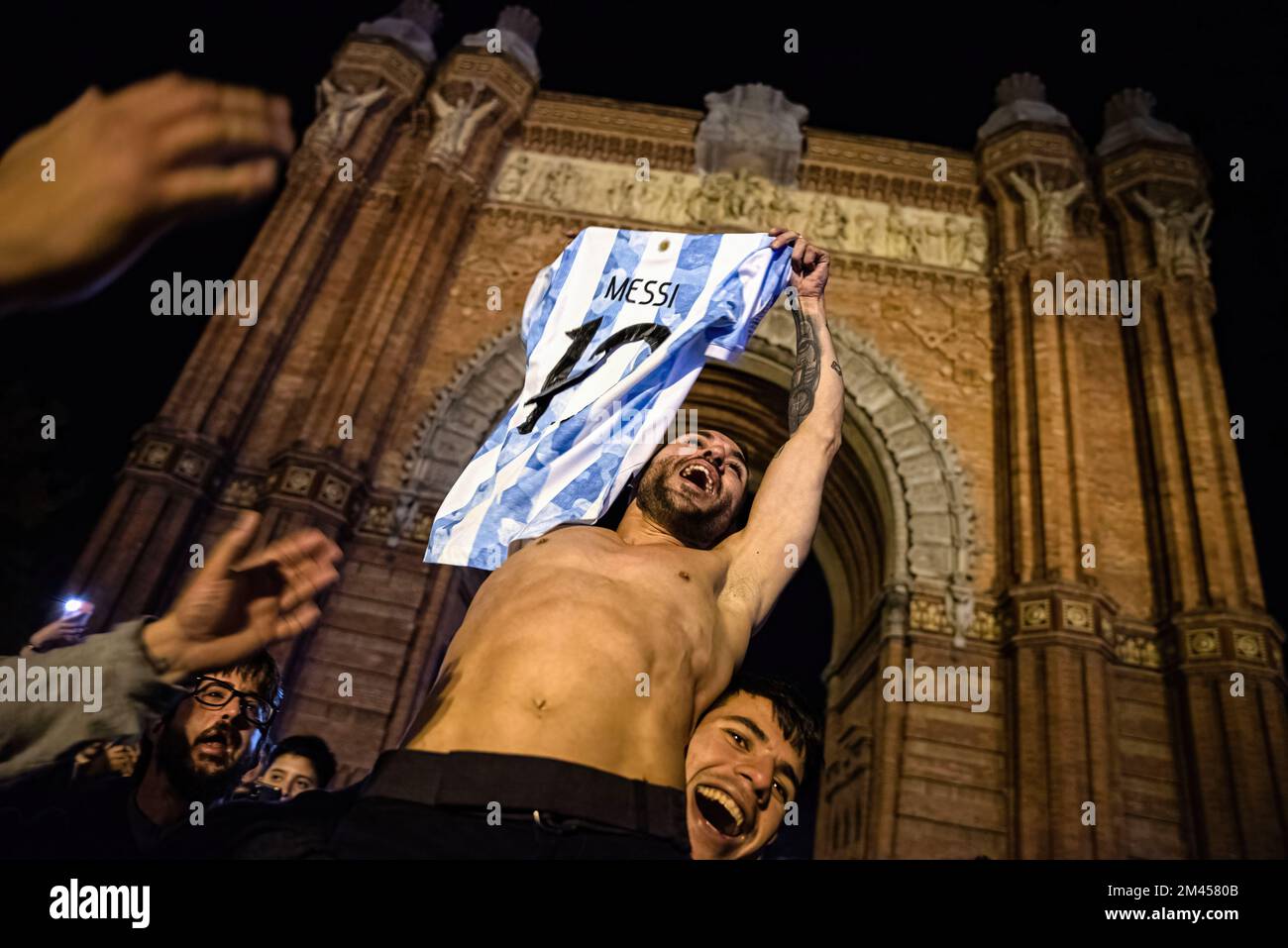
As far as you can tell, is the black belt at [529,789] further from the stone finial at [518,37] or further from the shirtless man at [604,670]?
the stone finial at [518,37]

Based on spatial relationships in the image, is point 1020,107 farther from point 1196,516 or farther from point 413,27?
point 413,27

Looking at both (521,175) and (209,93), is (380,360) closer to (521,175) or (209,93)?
(521,175)

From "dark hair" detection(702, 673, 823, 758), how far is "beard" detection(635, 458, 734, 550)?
0.48 metres

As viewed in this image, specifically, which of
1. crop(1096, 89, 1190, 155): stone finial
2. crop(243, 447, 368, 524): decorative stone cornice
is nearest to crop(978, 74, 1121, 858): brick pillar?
crop(1096, 89, 1190, 155): stone finial

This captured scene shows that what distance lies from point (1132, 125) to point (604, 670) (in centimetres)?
1514

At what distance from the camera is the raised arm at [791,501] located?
256 cm

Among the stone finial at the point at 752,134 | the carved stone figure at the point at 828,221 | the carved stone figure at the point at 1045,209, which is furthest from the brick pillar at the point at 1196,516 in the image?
the stone finial at the point at 752,134

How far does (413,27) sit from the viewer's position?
545 inches

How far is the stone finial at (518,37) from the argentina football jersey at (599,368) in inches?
465

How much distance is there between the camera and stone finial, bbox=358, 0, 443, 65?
13.4 meters

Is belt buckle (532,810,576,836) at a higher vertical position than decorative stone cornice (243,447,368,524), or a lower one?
lower

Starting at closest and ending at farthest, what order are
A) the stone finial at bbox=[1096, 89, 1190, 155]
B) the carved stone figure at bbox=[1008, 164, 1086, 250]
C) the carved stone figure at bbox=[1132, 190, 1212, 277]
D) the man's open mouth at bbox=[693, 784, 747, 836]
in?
the man's open mouth at bbox=[693, 784, 747, 836] < the carved stone figure at bbox=[1132, 190, 1212, 277] < the carved stone figure at bbox=[1008, 164, 1086, 250] < the stone finial at bbox=[1096, 89, 1190, 155]

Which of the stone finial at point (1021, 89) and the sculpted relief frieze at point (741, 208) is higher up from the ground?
the stone finial at point (1021, 89)

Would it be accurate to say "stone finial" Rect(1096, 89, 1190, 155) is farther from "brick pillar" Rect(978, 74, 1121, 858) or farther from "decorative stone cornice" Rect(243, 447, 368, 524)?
"decorative stone cornice" Rect(243, 447, 368, 524)
